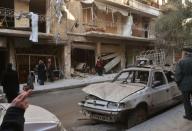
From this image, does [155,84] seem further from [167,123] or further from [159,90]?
[167,123]

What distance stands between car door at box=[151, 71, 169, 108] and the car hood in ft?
1.49

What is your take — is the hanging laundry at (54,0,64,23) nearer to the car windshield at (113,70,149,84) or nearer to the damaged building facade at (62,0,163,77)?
the damaged building facade at (62,0,163,77)

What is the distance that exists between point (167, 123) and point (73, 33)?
19.7m

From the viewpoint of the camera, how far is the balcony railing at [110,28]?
3022 centimetres

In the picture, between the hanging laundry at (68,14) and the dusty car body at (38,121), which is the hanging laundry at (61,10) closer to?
the hanging laundry at (68,14)

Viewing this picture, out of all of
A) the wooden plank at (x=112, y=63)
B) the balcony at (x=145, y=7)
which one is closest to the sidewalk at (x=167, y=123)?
the wooden plank at (x=112, y=63)

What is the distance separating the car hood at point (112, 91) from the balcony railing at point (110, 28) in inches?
783

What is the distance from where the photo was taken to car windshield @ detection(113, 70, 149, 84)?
34.9ft

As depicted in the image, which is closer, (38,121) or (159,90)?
(38,121)

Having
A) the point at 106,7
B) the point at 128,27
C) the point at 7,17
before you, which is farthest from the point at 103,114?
the point at 128,27

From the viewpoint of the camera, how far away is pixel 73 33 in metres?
28.0

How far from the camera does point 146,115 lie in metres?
9.72

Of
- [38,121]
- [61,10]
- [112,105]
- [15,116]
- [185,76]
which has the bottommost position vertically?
[112,105]

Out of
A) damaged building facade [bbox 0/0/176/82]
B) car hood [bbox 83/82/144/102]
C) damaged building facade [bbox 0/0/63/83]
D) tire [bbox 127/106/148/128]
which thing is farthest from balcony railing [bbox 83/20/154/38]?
tire [bbox 127/106/148/128]
